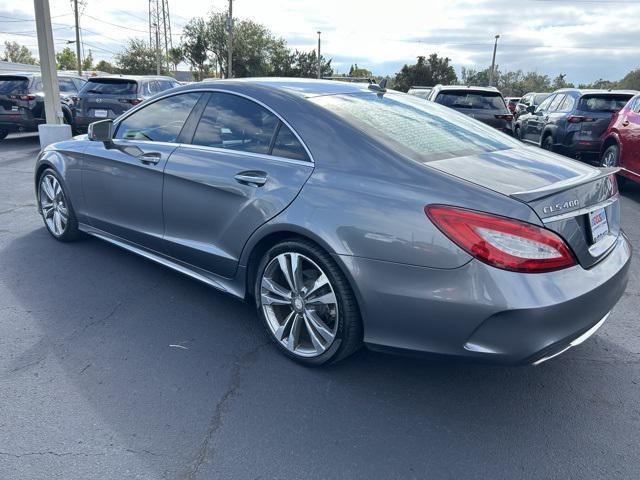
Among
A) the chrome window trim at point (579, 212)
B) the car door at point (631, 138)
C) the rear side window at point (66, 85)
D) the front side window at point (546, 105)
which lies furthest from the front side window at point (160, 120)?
the rear side window at point (66, 85)

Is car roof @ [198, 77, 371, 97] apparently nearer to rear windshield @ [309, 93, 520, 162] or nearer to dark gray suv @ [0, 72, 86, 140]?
rear windshield @ [309, 93, 520, 162]

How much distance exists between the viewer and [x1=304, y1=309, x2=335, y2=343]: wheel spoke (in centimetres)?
284

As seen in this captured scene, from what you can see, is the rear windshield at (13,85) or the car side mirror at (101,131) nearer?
the car side mirror at (101,131)

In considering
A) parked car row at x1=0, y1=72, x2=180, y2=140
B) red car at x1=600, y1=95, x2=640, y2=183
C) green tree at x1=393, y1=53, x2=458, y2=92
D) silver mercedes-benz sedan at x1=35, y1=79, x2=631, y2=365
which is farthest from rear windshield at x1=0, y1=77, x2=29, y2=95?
green tree at x1=393, y1=53, x2=458, y2=92

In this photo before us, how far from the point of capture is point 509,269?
223cm

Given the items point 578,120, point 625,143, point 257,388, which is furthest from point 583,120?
point 257,388

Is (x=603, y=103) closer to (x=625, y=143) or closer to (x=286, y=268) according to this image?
(x=625, y=143)

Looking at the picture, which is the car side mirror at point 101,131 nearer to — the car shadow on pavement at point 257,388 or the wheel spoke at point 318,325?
the car shadow on pavement at point 257,388

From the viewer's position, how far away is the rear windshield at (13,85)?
38.5 ft

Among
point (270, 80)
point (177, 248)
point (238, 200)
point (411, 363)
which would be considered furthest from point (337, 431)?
point (270, 80)

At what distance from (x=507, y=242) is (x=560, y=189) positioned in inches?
17.3

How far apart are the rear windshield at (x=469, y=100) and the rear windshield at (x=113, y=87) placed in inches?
268

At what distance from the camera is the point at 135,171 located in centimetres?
392

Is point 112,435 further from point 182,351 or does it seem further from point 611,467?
point 611,467
